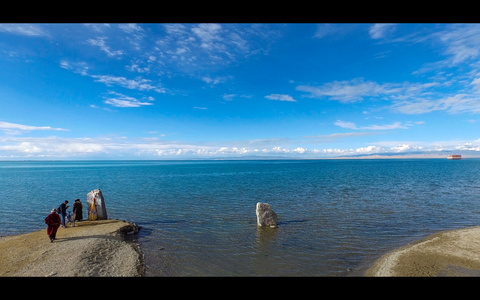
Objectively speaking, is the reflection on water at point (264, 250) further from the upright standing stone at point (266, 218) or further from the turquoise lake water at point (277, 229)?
the upright standing stone at point (266, 218)

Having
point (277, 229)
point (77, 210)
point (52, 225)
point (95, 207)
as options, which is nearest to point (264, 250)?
point (277, 229)

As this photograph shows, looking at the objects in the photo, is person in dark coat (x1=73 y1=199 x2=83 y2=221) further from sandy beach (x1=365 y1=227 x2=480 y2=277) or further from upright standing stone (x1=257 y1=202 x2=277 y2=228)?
sandy beach (x1=365 y1=227 x2=480 y2=277)

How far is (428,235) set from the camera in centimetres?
1986

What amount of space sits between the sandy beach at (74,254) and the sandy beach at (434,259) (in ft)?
49.0

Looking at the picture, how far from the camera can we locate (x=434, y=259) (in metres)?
14.6

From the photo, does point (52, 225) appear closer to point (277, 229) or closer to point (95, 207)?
point (95, 207)

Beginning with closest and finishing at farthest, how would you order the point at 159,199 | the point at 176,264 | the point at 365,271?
1. the point at 365,271
2. the point at 176,264
3. the point at 159,199

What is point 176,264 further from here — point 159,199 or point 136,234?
point 159,199

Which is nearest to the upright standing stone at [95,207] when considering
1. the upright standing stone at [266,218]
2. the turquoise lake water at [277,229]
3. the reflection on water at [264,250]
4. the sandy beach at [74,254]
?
the sandy beach at [74,254]

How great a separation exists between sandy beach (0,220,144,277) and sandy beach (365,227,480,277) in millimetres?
14928

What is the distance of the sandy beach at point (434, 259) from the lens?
13.1m
